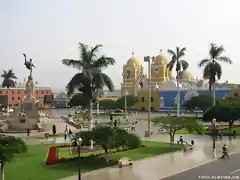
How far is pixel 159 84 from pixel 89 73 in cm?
6781

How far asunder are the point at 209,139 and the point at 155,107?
5503 centimetres

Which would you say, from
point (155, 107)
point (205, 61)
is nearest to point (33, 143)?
point (205, 61)

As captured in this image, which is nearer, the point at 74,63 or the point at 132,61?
the point at 74,63

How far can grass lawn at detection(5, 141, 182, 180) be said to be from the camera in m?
18.8

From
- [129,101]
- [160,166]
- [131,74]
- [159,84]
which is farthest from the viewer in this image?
[131,74]

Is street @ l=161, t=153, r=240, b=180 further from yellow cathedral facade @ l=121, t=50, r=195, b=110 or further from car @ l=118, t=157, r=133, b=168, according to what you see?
yellow cathedral facade @ l=121, t=50, r=195, b=110

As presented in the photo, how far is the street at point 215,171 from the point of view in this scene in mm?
18453

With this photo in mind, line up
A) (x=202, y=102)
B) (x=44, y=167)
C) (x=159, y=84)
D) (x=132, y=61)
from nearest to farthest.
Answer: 1. (x=44, y=167)
2. (x=202, y=102)
3. (x=159, y=84)
4. (x=132, y=61)

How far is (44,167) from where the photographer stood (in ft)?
67.9

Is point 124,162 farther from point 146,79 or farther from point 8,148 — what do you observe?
point 146,79

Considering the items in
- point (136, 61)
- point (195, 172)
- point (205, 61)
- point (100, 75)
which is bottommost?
point (195, 172)

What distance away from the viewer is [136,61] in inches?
4126

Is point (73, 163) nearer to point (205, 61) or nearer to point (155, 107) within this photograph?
point (205, 61)

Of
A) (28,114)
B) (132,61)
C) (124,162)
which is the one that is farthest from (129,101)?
(124,162)
